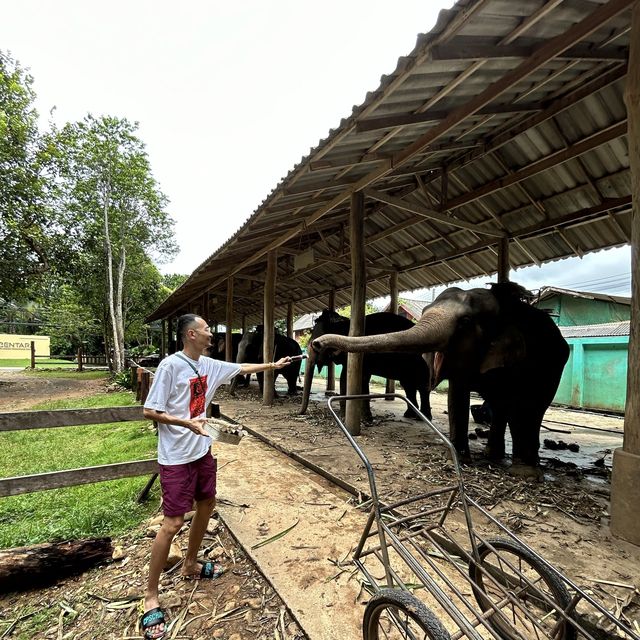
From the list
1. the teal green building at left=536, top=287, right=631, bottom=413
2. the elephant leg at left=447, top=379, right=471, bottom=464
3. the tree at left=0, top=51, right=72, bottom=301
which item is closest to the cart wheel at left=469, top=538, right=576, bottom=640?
the elephant leg at left=447, top=379, right=471, bottom=464

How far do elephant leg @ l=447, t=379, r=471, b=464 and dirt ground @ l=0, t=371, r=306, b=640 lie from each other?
3.00 meters

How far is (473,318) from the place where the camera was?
424 cm

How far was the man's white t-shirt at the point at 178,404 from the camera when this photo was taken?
2523mm

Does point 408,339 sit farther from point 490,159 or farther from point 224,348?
point 224,348

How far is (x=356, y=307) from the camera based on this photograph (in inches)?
237

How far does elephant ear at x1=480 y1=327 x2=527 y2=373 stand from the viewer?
13.5 feet

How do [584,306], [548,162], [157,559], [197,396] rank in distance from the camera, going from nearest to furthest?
[157,559] → [197,396] → [548,162] → [584,306]

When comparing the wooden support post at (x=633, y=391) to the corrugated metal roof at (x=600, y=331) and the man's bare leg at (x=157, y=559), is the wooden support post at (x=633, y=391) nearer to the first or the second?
the man's bare leg at (x=157, y=559)

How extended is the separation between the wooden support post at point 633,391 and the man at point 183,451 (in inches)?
118

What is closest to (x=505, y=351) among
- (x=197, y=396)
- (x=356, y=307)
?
(x=356, y=307)

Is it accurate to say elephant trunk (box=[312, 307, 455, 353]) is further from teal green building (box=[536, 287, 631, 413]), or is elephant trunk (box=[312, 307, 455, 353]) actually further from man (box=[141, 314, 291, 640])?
teal green building (box=[536, 287, 631, 413])

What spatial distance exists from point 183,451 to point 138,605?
3.34 ft

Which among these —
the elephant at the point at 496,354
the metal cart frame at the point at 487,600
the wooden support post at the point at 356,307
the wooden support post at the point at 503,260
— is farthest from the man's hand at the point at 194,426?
the wooden support post at the point at 503,260

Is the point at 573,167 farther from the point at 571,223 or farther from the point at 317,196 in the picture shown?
the point at 317,196
